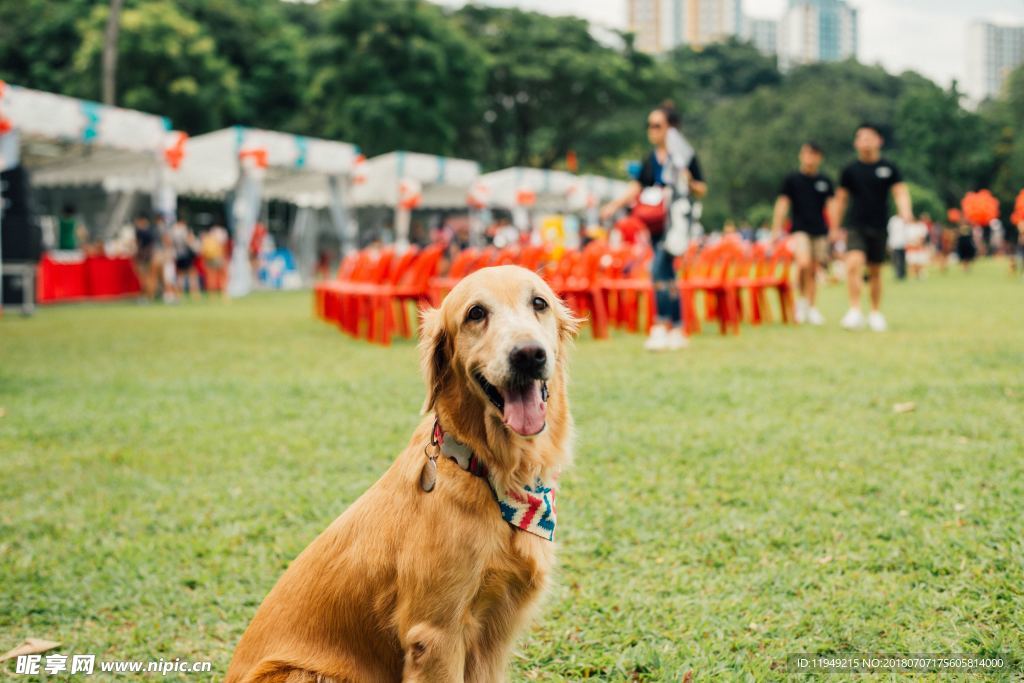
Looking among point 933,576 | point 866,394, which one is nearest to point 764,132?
point 866,394

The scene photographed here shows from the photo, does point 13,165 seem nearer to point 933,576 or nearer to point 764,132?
point 933,576

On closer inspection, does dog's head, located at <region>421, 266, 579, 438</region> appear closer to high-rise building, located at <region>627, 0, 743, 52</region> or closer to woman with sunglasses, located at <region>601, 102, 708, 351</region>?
woman with sunglasses, located at <region>601, 102, 708, 351</region>

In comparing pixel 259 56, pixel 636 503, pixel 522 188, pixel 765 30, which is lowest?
pixel 636 503

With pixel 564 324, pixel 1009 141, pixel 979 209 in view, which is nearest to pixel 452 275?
pixel 564 324

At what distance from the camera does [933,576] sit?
10.0 feet

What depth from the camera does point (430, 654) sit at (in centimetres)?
195

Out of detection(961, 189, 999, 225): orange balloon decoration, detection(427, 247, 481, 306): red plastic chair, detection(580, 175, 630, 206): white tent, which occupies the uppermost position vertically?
detection(580, 175, 630, 206): white tent

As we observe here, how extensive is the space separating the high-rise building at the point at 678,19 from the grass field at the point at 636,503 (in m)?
168

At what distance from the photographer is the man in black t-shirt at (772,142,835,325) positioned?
35.7ft

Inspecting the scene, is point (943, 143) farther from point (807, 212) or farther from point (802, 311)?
point (807, 212)

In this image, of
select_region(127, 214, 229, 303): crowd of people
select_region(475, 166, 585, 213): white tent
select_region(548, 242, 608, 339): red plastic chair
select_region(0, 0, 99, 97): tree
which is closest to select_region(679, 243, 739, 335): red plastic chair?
select_region(548, 242, 608, 339): red plastic chair

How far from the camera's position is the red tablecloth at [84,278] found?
18578 mm

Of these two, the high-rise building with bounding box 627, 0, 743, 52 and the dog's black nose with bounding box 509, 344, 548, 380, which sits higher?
the high-rise building with bounding box 627, 0, 743, 52

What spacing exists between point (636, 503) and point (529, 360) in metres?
2.19
